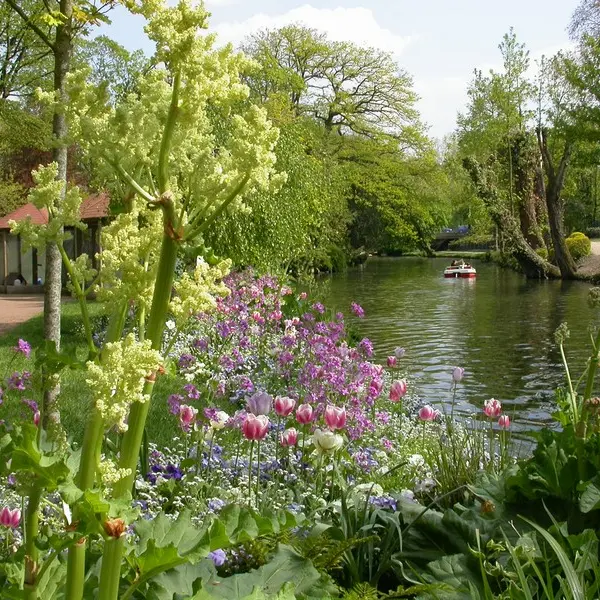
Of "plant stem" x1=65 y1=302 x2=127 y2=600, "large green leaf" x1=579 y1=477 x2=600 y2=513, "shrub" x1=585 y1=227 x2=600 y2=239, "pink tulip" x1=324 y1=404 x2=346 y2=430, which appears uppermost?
"shrub" x1=585 y1=227 x2=600 y2=239

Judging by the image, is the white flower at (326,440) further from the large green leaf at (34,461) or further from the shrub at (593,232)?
the shrub at (593,232)

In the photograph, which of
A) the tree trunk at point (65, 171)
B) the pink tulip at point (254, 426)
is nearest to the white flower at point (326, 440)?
the pink tulip at point (254, 426)

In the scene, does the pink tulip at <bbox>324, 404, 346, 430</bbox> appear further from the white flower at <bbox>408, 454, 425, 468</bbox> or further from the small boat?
the small boat

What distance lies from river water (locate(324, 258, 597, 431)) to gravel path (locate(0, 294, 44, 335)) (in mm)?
6925

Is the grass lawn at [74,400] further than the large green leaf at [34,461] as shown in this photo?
Yes

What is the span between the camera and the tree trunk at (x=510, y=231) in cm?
3565

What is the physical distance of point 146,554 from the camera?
5.70 ft

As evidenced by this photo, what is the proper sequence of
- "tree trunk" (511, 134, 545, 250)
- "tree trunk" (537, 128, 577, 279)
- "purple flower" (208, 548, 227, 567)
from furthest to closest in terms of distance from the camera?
"tree trunk" (511, 134, 545, 250) → "tree trunk" (537, 128, 577, 279) → "purple flower" (208, 548, 227, 567)

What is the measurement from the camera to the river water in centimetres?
1121

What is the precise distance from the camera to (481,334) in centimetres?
1727

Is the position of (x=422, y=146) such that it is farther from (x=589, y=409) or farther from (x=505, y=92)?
(x=589, y=409)

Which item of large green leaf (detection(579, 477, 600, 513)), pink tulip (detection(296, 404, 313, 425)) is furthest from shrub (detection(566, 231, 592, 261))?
large green leaf (detection(579, 477, 600, 513))

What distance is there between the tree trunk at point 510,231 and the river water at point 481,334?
2.67 meters

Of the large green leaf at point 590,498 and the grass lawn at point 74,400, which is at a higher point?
the large green leaf at point 590,498
